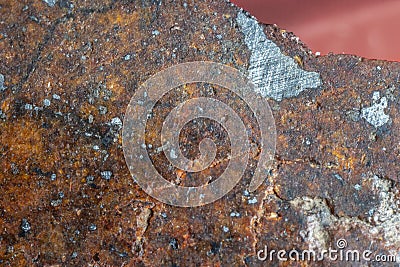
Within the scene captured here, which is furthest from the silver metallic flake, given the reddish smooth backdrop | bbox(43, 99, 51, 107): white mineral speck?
the reddish smooth backdrop

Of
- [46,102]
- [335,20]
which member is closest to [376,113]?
[46,102]

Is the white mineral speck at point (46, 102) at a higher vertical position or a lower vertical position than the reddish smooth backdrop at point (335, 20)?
lower

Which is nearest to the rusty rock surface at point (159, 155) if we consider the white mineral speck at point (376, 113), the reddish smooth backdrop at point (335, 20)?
the white mineral speck at point (376, 113)

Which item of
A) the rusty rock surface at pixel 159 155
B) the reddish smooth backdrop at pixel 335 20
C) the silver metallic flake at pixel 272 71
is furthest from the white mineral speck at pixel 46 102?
the reddish smooth backdrop at pixel 335 20

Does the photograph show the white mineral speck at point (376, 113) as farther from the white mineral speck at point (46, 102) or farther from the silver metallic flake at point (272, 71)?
the white mineral speck at point (46, 102)

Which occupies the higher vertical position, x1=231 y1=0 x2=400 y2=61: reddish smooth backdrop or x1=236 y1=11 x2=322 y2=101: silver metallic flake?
x1=231 y1=0 x2=400 y2=61: reddish smooth backdrop

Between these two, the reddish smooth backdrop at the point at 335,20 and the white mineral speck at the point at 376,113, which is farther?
the reddish smooth backdrop at the point at 335,20

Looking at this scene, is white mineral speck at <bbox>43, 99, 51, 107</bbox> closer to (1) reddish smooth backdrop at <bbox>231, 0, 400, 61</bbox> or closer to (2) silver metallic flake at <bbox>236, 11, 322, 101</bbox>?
(2) silver metallic flake at <bbox>236, 11, 322, 101</bbox>
